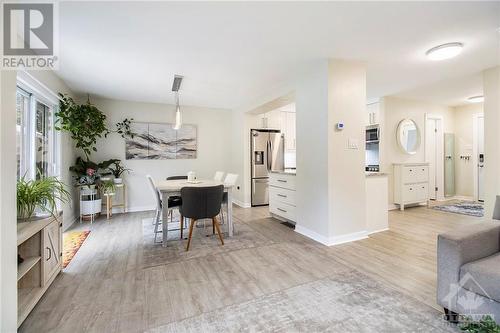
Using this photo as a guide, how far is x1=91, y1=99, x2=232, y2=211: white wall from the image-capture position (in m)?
4.95

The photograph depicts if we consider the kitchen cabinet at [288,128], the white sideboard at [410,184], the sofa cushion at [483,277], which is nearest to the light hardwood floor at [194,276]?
the sofa cushion at [483,277]

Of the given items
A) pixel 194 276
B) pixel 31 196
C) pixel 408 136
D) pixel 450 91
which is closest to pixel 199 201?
pixel 194 276

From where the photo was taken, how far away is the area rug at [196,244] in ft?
8.85

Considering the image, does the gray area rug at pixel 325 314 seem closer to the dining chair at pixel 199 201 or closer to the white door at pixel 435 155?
the dining chair at pixel 199 201

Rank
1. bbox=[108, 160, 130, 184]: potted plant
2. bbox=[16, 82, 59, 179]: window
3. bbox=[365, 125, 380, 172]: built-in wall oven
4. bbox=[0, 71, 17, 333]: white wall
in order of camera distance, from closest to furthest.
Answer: bbox=[0, 71, 17, 333]: white wall → bbox=[16, 82, 59, 179]: window → bbox=[108, 160, 130, 184]: potted plant → bbox=[365, 125, 380, 172]: built-in wall oven

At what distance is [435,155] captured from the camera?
591 centimetres

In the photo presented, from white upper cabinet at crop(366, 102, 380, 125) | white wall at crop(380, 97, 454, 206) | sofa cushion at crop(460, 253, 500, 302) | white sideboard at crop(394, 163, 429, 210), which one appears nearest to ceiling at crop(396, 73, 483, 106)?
white wall at crop(380, 97, 454, 206)

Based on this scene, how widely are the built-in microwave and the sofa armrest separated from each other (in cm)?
384

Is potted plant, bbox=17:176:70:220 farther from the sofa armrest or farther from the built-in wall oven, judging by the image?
the built-in wall oven

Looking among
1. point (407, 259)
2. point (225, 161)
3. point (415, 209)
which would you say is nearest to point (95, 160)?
point (225, 161)

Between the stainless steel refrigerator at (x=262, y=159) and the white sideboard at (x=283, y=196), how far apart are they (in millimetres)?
1128

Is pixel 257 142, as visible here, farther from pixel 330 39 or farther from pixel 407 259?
pixel 407 259

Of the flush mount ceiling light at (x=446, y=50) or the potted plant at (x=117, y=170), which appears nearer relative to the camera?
the flush mount ceiling light at (x=446, y=50)

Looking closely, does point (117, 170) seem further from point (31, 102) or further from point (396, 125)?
point (396, 125)
